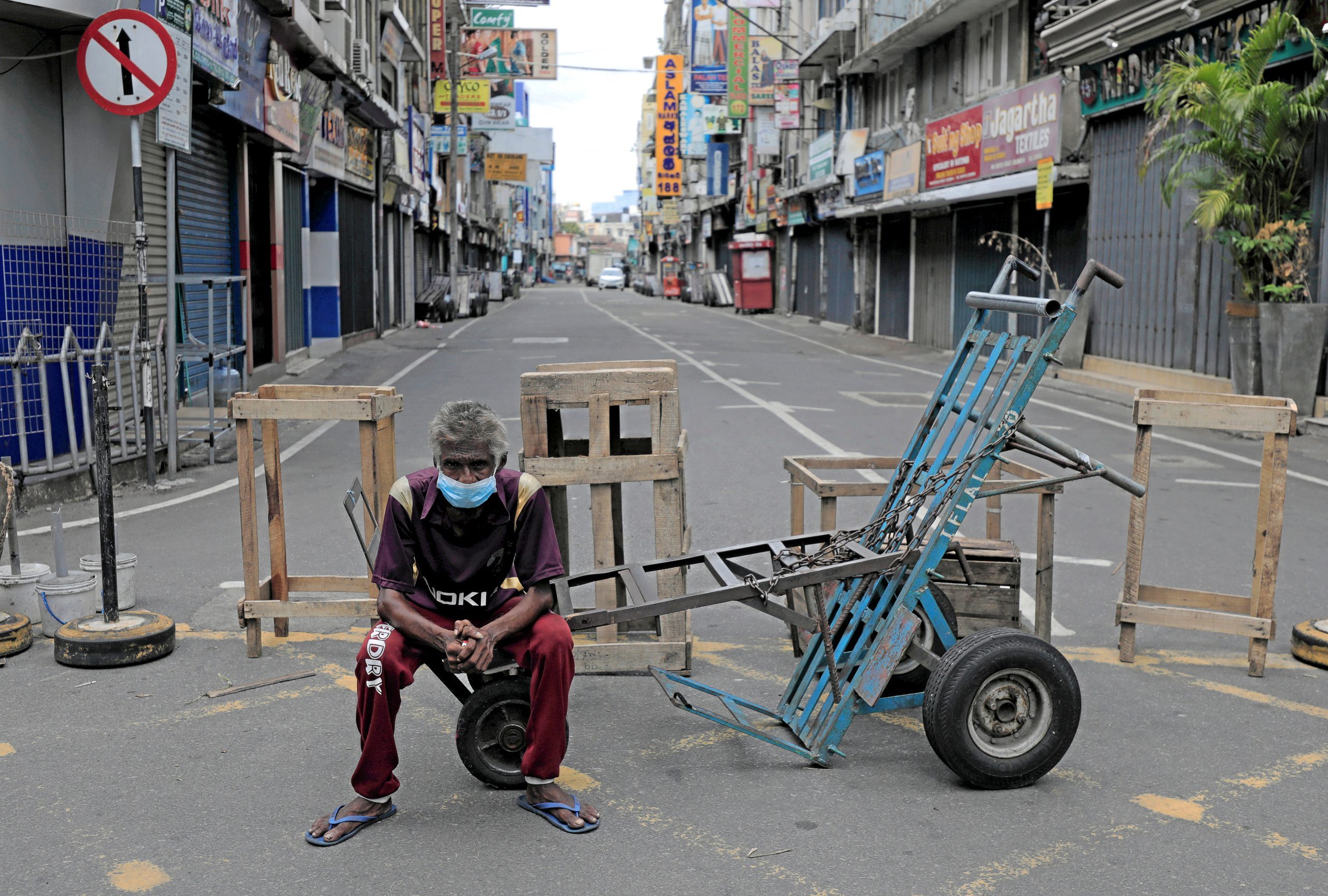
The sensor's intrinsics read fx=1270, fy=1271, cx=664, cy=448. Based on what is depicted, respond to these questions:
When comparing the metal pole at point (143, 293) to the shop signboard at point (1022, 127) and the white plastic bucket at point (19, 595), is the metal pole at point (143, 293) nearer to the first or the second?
the white plastic bucket at point (19, 595)

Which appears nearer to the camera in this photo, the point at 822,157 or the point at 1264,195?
the point at 1264,195

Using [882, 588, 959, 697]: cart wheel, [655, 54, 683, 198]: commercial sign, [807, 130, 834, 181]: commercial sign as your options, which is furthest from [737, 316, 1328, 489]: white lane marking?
[655, 54, 683, 198]: commercial sign

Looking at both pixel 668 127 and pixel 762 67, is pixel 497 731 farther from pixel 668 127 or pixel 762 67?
pixel 668 127

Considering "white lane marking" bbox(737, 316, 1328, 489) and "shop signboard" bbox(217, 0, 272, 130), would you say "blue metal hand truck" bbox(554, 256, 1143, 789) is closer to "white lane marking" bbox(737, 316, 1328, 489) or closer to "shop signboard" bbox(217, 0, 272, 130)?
"white lane marking" bbox(737, 316, 1328, 489)

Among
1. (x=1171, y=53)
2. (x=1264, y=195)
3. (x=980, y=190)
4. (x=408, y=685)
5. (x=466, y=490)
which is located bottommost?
(x=408, y=685)

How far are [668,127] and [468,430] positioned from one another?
65.2 m

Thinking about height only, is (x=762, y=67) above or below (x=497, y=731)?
above

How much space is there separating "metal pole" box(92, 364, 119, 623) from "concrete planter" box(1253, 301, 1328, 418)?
12.1 metres

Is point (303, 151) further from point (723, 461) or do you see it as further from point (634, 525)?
point (634, 525)

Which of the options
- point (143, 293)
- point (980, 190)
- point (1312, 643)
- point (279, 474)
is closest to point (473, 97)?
point (980, 190)

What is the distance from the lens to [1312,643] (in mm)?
5590

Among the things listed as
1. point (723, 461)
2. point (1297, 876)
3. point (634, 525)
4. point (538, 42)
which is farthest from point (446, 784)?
point (538, 42)

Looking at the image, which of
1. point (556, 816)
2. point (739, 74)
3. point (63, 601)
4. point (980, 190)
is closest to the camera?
point (556, 816)

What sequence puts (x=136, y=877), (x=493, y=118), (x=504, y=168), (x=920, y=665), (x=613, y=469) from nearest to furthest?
(x=136, y=877) → (x=920, y=665) → (x=613, y=469) → (x=493, y=118) → (x=504, y=168)
